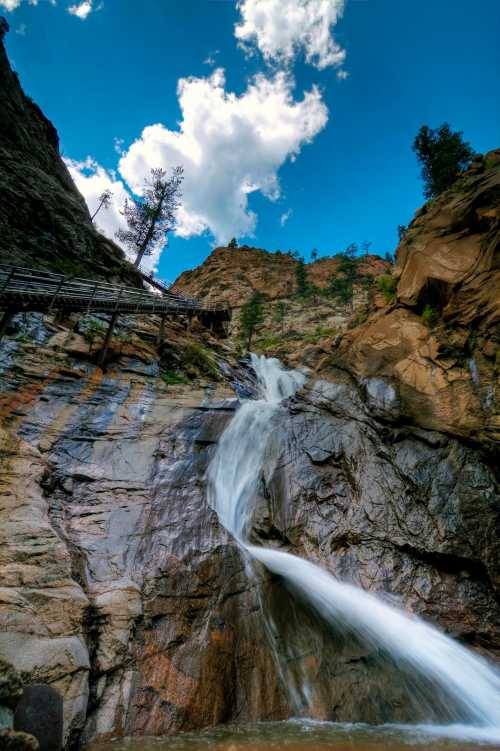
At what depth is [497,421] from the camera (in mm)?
9648

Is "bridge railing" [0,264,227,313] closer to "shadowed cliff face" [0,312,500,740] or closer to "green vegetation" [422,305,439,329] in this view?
"shadowed cliff face" [0,312,500,740]

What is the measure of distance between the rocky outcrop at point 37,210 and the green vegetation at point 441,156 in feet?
77.5

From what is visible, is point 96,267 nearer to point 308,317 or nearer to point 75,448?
point 75,448

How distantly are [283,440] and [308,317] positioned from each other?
139 ft

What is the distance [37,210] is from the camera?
74.2 ft

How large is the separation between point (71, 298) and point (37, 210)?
43.1ft

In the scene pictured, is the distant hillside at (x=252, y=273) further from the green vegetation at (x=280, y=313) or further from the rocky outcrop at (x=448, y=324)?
the rocky outcrop at (x=448, y=324)

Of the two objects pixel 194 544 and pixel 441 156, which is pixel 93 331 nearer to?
pixel 194 544

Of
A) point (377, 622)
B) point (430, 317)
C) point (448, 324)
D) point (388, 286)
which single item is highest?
point (388, 286)

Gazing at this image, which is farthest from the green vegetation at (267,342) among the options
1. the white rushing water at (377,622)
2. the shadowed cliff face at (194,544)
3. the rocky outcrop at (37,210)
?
the white rushing water at (377,622)

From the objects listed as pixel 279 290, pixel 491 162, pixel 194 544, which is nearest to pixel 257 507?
pixel 194 544

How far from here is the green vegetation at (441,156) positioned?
2434cm

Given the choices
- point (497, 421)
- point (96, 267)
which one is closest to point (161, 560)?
point (497, 421)

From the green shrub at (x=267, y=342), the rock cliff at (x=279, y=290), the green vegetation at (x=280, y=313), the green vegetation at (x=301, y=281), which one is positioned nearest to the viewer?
the green shrub at (x=267, y=342)
